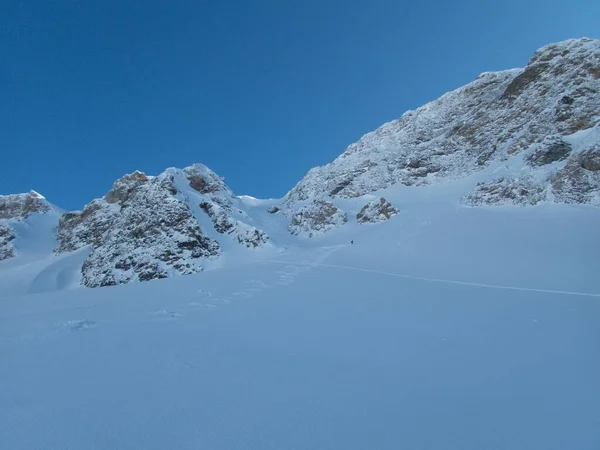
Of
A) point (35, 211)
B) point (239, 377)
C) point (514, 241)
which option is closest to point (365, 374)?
point (239, 377)

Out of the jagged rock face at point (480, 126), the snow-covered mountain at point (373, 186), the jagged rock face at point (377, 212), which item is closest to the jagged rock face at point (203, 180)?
the snow-covered mountain at point (373, 186)

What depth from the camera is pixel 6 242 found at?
1454 inches

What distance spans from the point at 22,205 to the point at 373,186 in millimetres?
51100

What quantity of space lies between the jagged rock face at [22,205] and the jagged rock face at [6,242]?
5.13 m

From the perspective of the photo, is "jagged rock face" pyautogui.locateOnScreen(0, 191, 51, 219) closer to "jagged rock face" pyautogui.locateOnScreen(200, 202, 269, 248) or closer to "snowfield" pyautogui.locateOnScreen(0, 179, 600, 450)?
"jagged rock face" pyautogui.locateOnScreen(200, 202, 269, 248)

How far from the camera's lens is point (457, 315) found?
6102 mm

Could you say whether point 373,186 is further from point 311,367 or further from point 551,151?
point 311,367

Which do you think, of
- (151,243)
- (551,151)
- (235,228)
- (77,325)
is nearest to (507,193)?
(551,151)

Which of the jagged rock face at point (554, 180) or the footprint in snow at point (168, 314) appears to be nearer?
the footprint in snow at point (168, 314)

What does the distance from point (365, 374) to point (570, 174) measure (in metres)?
22.9

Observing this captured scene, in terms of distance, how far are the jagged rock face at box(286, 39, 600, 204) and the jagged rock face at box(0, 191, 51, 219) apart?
125ft

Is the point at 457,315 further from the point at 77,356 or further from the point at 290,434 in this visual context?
the point at 77,356

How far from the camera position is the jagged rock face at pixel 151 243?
Answer: 854 inches

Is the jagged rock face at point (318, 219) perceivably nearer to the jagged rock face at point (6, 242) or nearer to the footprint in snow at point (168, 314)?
the footprint in snow at point (168, 314)
